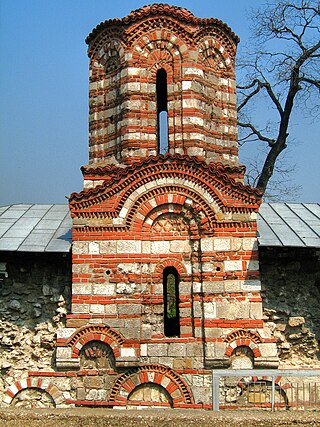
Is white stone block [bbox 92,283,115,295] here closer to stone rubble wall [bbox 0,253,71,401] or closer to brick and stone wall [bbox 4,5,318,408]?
brick and stone wall [bbox 4,5,318,408]

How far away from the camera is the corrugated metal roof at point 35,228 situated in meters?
8.55

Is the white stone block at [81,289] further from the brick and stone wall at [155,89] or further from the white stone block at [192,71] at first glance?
the white stone block at [192,71]

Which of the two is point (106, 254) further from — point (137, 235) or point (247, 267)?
point (247, 267)

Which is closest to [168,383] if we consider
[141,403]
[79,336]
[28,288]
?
[141,403]

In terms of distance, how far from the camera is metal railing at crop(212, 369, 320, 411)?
7395mm

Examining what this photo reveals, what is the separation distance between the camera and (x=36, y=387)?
26.3ft

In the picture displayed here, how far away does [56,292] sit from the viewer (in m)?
8.53

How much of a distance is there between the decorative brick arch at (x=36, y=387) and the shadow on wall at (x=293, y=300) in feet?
11.4

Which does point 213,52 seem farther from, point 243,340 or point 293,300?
point 243,340

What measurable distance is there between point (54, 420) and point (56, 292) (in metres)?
2.44

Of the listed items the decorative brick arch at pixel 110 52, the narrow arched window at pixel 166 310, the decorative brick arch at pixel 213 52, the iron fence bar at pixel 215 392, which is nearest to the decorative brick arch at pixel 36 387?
the narrow arched window at pixel 166 310

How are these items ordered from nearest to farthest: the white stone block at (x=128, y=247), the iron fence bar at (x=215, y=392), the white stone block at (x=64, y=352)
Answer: the iron fence bar at (x=215, y=392)
the white stone block at (x=64, y=352)
the white stone block at (x=128, y=247)

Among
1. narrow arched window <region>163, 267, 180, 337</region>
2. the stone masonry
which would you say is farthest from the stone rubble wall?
narrow arched window <region>163, 267, 180, 337</region>

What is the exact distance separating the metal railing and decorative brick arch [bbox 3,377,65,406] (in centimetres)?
234
